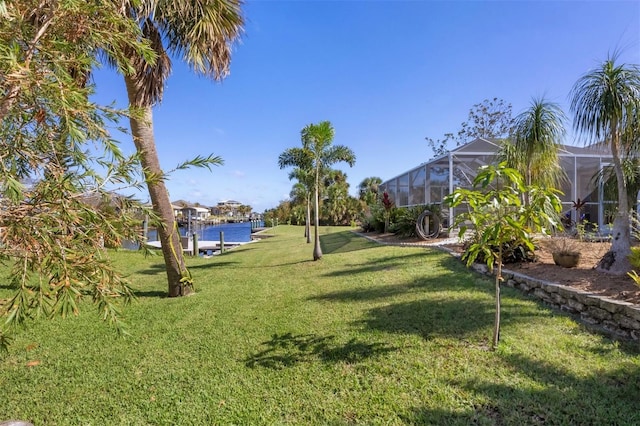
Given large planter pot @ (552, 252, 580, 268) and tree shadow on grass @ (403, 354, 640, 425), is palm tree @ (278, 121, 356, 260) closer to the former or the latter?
large planter pot @ (552, 252, 580, 268)

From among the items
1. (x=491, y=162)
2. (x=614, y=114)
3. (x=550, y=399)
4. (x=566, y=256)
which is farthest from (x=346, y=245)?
(x=550, y=399)

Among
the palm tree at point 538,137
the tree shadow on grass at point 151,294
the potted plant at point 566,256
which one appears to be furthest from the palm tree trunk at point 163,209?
the palm tree at point 538,137

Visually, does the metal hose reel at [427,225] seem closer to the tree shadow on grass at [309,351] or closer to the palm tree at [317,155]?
the palm tree at [317,155]

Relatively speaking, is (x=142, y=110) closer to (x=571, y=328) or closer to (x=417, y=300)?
(x=417, y=300)

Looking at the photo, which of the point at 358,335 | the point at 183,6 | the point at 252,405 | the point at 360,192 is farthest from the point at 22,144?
the point at 360,192

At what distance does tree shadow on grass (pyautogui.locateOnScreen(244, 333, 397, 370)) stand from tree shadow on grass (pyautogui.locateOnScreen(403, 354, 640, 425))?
97cm

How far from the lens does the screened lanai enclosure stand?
1256 cm

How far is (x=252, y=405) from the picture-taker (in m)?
2.83

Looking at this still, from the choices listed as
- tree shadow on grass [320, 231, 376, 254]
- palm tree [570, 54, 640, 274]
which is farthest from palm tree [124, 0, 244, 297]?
tree shadow on grass [320, 231, 376, 254]

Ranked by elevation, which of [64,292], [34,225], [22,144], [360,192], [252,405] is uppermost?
[360,192]

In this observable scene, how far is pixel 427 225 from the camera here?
40.0 ft

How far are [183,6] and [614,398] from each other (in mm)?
7542

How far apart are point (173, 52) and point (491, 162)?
442 inches

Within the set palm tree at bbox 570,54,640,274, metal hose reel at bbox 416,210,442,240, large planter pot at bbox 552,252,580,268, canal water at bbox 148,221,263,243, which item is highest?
palm tree at bbox 570,54,640,274
